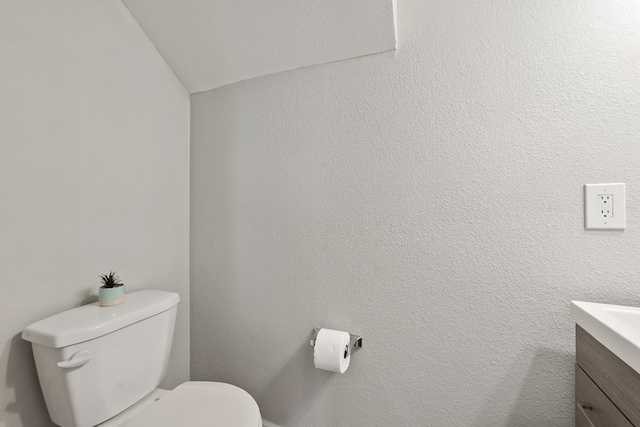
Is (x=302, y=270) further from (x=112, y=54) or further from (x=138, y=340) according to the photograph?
(x=112, y=54)

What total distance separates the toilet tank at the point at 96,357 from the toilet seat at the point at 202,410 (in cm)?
10

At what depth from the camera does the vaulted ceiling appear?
43.1 inches

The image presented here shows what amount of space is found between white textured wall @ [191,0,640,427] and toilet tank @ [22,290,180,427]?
0.39 meters

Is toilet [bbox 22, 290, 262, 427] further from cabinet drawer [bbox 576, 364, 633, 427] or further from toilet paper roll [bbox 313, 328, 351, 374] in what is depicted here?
cabinet drawer [bbox 576, 364, 633, 427]

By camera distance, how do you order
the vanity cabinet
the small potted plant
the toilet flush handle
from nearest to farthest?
the vanity cabinet → the toilet flush handle → the small potted plant

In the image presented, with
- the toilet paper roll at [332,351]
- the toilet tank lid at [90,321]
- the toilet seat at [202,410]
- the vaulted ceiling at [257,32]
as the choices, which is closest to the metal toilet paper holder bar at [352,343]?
the toilet paper roll at [332,351]

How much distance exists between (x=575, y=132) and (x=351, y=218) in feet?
2.48

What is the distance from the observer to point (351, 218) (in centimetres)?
117

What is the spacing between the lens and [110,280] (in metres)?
1.05

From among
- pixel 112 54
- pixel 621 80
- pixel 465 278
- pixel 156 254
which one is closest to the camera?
pixel 621 80

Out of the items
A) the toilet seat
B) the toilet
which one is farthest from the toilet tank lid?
the toilet seat

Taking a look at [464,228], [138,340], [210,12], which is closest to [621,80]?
[464,228]

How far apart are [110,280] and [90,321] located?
179mm

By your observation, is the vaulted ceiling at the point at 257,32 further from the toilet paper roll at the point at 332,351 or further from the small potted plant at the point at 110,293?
the toilet paper roll at the point at 332,351
